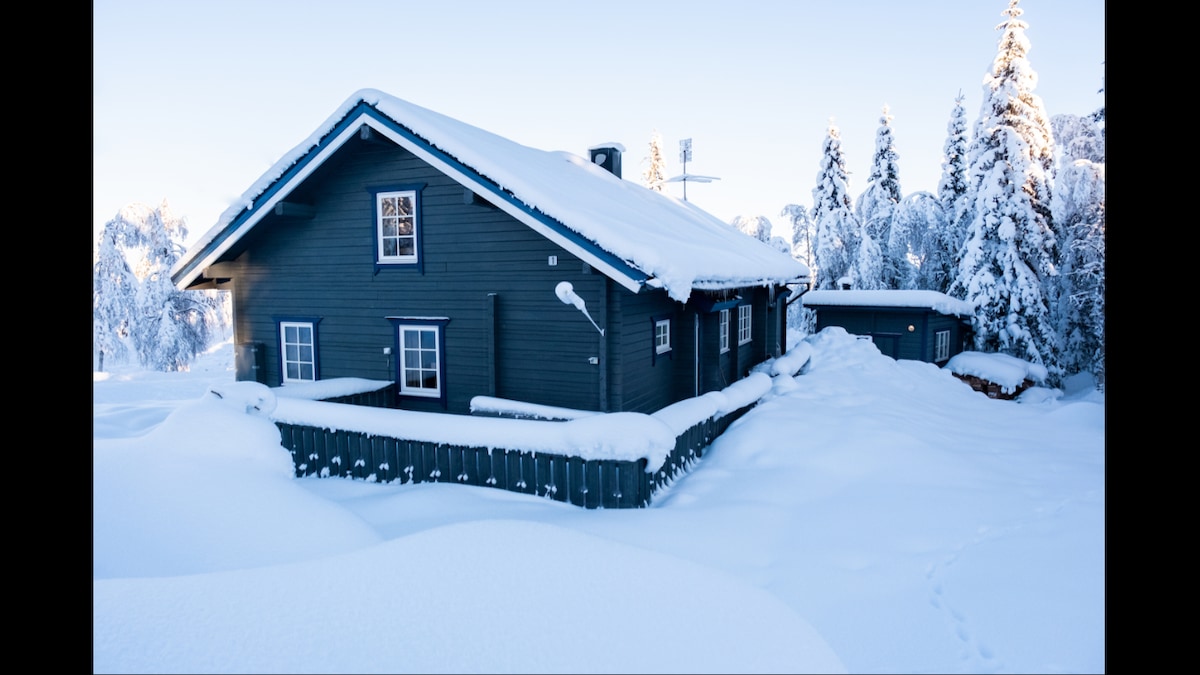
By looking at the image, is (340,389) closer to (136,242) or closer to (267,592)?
(267,592)

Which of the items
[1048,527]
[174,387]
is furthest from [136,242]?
[1048,527]

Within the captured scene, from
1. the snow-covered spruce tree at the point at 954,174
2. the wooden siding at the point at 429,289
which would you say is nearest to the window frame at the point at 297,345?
the wooden siding at the point at 429,289

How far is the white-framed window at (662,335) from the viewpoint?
12.7m

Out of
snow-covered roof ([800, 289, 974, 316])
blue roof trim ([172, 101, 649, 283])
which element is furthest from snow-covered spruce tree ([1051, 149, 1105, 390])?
blue roof trim ([172, 101, 649, 283])

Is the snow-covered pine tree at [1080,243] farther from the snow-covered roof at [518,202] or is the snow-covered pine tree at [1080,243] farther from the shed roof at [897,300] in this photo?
the snow-covered roof at [518,202]

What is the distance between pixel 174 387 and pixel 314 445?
1257 centimetres

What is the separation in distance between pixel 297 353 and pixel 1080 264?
2705 cm

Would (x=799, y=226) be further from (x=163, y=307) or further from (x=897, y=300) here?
(x=163, y=307)

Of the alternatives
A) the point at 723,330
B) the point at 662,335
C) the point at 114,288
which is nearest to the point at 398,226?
the point at 662,335

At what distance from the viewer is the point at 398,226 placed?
40.7 feet

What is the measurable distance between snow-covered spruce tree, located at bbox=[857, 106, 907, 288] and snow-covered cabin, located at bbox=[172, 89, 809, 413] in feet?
73.7

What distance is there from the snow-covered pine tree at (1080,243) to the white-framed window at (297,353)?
74.2 feet

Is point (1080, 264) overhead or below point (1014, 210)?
below

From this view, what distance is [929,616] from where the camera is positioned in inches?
191
